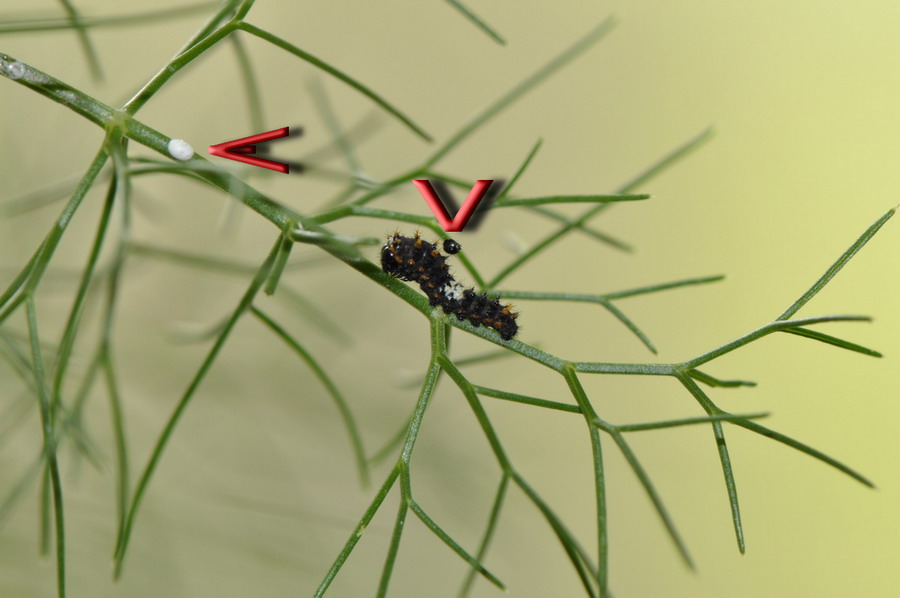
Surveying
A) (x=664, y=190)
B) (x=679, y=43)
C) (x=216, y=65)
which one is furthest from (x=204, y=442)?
(x=679, y=43)

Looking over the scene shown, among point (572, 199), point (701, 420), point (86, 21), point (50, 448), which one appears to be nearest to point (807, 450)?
point (701, 420)

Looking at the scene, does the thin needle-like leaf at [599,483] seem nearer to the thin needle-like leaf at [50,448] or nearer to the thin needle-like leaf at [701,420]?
the thin needle-like leaf at [701,420]

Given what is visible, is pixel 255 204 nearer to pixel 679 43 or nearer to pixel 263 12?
pixel 263 12

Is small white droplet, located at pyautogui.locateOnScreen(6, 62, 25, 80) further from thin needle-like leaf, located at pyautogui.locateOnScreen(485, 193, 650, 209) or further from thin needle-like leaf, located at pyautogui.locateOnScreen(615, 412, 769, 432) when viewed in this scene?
thin needle-like leaf, located at pyautogui.locateOnScreen(615, 412, 769, 432)

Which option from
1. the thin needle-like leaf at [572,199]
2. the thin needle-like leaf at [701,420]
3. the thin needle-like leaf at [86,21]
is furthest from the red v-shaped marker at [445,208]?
the thin needle-like leaf at [86,21]

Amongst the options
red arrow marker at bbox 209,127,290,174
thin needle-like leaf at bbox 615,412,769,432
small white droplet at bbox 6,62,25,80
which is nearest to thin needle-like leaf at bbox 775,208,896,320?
thin needle-like leaf at bbox 615,412,769,432

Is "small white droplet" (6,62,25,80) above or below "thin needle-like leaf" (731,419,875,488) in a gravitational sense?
above
